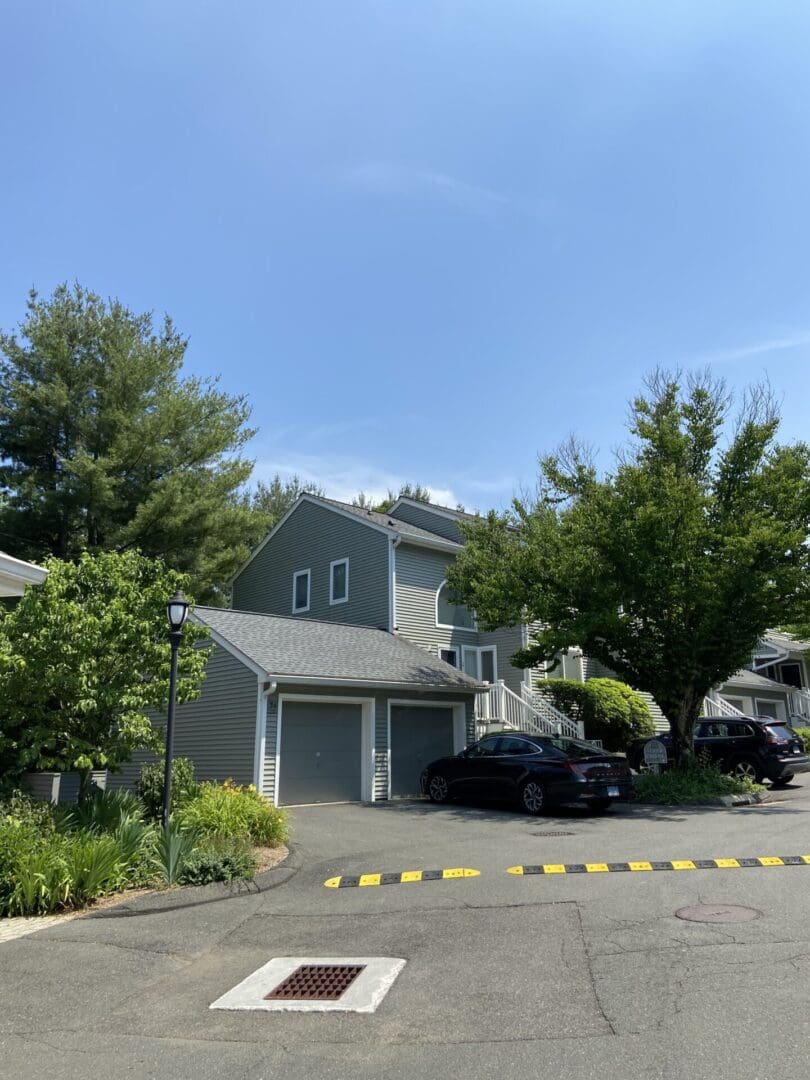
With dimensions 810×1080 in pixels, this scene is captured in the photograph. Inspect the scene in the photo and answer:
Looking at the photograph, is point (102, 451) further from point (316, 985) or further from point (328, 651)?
point (316, 985)

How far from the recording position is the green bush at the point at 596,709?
944 inches

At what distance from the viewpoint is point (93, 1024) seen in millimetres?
5227

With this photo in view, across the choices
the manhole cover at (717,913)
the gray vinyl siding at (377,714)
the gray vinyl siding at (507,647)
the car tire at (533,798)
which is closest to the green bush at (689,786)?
the car tire at (533,798)

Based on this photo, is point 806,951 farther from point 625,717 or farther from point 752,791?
point 625,717

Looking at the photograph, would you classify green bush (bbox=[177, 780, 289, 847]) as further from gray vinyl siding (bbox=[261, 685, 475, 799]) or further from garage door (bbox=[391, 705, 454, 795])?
garage door (bbox=[391, 705, 454, 795])

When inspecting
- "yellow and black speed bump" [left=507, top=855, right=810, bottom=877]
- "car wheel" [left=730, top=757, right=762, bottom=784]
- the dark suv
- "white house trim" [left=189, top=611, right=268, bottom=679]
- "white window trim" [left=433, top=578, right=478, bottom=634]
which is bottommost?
"yellow and black speed bump" [left=507, top=855, right=810, bottom=877]

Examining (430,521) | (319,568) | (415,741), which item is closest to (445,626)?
(430,521)

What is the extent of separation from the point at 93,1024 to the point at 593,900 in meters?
4.69

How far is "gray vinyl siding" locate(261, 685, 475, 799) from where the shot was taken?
649 inches

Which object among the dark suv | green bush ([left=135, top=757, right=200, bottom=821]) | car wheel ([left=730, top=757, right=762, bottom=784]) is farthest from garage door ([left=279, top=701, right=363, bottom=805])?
car wheel ([left=730, top=757, right=762, bottom=784])

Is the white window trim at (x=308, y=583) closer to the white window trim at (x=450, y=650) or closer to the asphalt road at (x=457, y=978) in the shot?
the white window trim at (x=450, y=650)

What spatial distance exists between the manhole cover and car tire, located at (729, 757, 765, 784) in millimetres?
12834

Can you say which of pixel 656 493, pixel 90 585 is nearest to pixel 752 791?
pixel 656 493

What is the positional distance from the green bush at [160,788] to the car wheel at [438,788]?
5.91m
